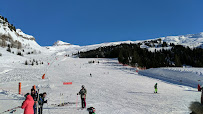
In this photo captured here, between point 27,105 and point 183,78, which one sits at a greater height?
point 27,105

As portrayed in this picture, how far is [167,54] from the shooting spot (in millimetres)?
98125

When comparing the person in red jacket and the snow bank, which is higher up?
the person in red jacket

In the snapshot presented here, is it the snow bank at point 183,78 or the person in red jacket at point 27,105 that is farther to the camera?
the snow bank at point 183,78

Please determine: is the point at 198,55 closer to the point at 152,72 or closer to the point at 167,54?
the point at 167,54

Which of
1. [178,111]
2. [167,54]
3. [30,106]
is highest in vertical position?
[167,54]

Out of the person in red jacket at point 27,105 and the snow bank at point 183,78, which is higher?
the person in red jacket at point 27,105

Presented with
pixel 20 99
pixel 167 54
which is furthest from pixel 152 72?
pixel 167 54

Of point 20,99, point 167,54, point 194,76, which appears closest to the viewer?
point 20,99

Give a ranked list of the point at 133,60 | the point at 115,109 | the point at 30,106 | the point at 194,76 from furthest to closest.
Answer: the point at 133,60 → the point at 194,76 → the point at 115,109 → the point at 30,106

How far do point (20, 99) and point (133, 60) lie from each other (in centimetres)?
5024

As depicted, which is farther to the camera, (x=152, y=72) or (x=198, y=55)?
(x=198, y=55)

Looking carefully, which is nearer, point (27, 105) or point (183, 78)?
point (27, 105)

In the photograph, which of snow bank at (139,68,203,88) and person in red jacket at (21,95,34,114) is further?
snow bank at (139,68,203,88)

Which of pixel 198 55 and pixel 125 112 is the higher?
pixel 198 55
